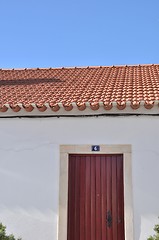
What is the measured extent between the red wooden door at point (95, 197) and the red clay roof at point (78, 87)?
1.01 meters

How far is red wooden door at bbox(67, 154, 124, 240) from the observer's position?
6.79m

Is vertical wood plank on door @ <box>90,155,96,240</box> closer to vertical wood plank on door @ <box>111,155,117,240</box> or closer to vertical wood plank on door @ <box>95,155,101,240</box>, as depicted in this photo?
vertical wood plank on door @ <box>95,155,101,240</box>

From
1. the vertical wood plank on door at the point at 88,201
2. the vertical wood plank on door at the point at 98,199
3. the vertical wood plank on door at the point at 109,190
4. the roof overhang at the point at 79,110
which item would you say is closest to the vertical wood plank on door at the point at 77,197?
the vertical wood plank on door at the point at 88,201

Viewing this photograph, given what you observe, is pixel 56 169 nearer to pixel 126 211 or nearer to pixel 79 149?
pixel 79 149

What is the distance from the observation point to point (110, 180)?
6.92m

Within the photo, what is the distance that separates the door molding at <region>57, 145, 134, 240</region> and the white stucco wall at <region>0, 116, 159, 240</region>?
0.08 meters

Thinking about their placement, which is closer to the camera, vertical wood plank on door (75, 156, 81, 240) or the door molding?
the door molding

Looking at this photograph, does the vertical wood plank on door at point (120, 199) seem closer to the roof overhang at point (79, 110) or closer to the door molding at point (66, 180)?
the door molding at point (66, 180)

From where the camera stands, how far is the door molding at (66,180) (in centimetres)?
657

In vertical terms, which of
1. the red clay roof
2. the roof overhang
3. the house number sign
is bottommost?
the house number sign

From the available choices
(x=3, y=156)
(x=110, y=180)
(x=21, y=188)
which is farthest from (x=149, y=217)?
(x=3, y=156)

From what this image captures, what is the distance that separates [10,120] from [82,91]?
1.57 meters

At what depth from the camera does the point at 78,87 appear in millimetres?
8266

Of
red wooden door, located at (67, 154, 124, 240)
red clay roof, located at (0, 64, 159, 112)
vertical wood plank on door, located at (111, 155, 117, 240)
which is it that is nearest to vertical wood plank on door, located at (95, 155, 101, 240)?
red wooden door, located at (67, 154, 124, 240)
